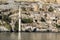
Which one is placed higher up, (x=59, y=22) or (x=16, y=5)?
(x=16, y=5)

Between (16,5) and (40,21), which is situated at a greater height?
(16,5)

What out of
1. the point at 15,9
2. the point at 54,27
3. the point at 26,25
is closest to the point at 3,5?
the point at 15,9

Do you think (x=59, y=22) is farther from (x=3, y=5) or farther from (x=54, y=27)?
(x=3, y=5)

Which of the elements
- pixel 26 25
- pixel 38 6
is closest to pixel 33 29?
pixel 26 25

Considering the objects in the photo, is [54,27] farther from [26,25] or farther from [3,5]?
[3,5]

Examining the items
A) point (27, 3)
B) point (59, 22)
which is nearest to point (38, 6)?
point (27, 3)

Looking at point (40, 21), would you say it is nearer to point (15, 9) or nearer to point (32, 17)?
point (32, 17)

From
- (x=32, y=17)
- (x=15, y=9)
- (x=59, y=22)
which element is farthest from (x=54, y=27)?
(x=15, y=9)
